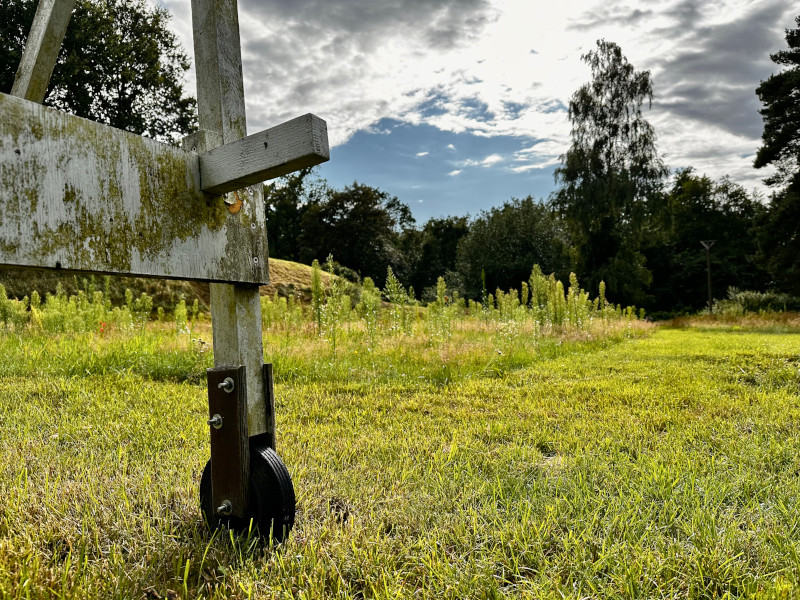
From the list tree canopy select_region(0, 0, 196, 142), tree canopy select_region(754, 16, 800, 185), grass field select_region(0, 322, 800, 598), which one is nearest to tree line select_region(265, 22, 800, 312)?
tree canopy select_region(754, 16, 800, 185)

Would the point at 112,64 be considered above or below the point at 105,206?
above

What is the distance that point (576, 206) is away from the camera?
27844mm

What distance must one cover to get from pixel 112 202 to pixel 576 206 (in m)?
28.8

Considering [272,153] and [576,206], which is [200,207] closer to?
[272,153]

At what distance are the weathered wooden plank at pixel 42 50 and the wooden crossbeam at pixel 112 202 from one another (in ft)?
1.76

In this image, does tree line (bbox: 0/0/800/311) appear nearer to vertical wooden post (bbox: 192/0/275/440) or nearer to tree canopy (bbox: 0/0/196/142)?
tree canopy (bbox: 0/0/196/142)

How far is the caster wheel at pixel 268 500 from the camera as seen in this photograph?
1751 millimetres

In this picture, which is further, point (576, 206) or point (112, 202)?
point (576, 206)

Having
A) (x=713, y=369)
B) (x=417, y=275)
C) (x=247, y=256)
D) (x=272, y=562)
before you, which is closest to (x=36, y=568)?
(x=272, y=562)

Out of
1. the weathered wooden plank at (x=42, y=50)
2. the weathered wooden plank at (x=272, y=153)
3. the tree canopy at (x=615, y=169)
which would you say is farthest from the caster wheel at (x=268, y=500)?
the tree canopy at (x=615, y=169)

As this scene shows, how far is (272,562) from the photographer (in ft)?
5.47

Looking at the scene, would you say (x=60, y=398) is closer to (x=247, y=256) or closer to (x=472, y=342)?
(x=247, y=256)

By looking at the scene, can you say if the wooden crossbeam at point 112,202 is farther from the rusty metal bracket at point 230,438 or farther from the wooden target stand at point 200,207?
the rusty metal bracket at point 230,438

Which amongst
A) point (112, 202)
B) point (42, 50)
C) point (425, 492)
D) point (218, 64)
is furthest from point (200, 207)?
point (425, 492)
